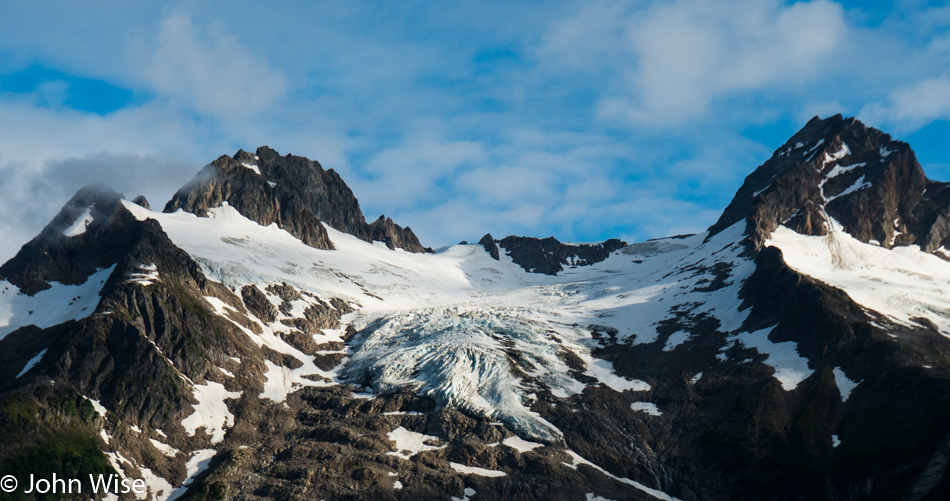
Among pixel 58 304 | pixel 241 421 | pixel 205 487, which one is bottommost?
pixel 205 487

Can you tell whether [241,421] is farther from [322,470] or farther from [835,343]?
[835,343]

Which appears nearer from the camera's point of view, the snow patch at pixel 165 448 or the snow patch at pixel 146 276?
the snow patch at pixel 165 448

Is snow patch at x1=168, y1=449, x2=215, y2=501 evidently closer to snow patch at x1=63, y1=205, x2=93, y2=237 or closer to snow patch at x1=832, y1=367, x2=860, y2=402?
snow patch at x1=63, y1=205, x2=93, y2=237

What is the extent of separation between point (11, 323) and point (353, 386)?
68.1m

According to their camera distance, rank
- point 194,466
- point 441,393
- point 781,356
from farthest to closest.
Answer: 1. point 781,356
2. point 441,393
3. point 194,466

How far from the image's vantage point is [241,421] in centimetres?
14375

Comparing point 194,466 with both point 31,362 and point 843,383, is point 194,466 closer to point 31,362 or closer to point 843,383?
point 31,362

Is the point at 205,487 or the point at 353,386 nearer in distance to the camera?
the point at 205,487

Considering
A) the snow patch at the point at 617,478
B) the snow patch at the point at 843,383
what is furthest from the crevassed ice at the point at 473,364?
the snow patch at the point at 843,383

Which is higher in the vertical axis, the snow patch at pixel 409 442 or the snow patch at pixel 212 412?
the snow patch at pixel 212 412

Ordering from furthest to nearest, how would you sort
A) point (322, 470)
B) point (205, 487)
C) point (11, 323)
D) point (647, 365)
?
point (647, 365), point (11, 323), point (322, 470), point (205, 487)

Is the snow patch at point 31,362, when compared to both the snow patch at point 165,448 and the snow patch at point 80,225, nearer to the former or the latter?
the snow patch at point 165,448

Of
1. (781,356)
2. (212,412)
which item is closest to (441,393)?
(212,412)

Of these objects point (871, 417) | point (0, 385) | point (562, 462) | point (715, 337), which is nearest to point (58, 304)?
point (0, 385)
